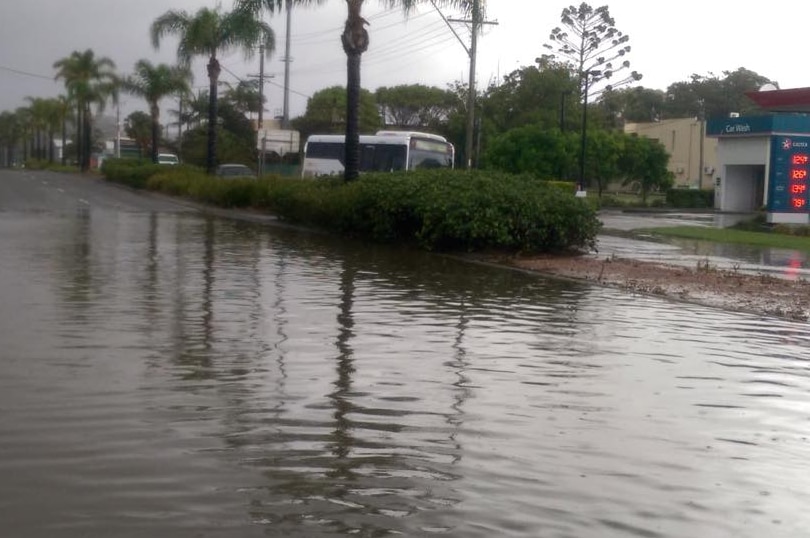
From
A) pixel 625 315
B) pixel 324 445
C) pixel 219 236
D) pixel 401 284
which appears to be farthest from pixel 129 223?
pixel 324 445

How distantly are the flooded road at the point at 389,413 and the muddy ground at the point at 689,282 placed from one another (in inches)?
37.1

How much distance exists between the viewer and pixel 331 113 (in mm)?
86750

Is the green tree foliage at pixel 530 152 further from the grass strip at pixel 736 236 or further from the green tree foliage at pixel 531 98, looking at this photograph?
the grass strip at pixel 736 236

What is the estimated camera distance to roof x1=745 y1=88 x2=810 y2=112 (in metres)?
44.9

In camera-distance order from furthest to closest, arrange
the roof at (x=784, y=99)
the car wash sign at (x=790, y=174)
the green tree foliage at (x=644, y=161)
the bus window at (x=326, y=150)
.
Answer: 1. the green tree foliage at (x=644, y=161)
2. the bus window at (x=326, y=150)
3. the roof at (x=784, y=99)
4. the car wash sign at (x=790, y=174)

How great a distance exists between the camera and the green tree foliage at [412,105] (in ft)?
297

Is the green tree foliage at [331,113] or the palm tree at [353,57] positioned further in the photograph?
the green tree foliage at [331,113]

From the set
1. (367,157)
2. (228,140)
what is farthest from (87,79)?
(367,157)

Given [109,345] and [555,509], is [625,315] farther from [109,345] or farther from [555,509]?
[555,509]

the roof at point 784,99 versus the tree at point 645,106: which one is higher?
the tree at point 645,106

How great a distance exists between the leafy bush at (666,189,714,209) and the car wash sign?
20374 mm

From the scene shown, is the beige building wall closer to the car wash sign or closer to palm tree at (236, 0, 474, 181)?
the car wash sign

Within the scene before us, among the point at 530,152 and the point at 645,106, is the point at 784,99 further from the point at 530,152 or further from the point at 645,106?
the point at 645,106

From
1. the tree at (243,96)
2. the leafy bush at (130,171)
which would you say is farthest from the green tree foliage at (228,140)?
the leafy bush at (130,171)
